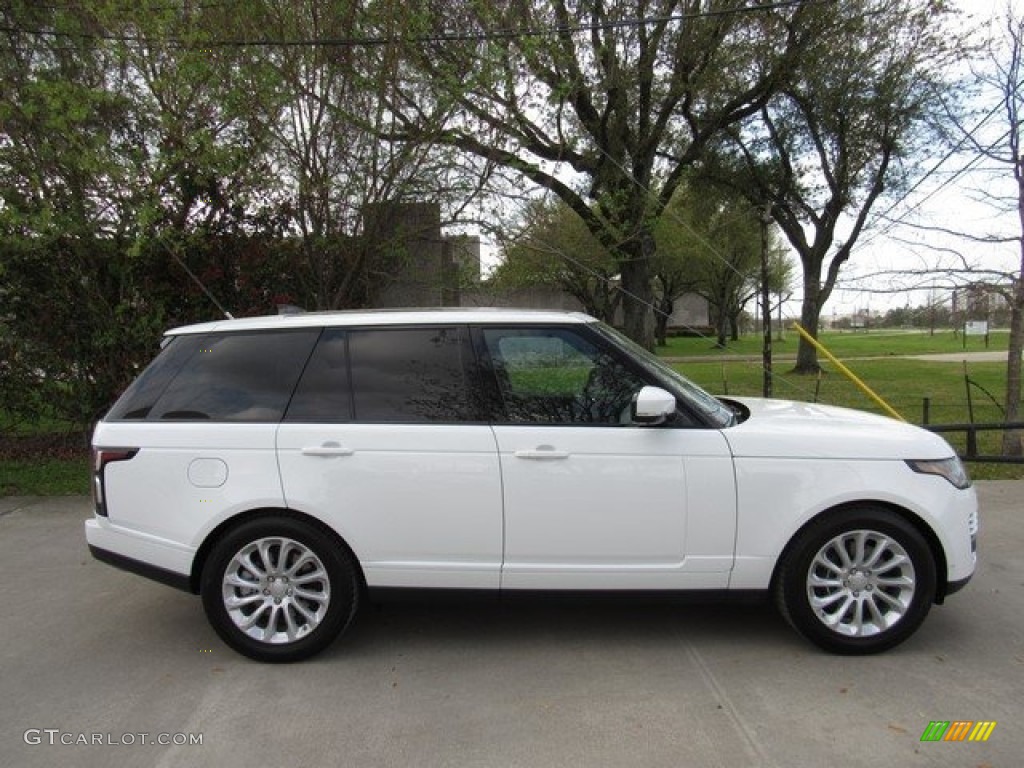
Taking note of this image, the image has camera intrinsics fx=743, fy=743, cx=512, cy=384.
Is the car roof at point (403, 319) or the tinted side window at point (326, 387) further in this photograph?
the car roof at point (403, 319)

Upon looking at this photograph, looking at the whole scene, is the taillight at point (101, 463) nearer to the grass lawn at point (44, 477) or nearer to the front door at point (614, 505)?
the front door at point (614, 505)

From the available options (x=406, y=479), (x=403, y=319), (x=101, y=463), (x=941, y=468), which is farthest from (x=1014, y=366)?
(x=101, y=463)

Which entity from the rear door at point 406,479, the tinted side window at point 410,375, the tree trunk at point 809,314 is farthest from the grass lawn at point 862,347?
the rear door at point 406,479

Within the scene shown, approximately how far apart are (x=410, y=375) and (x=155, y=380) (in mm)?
1405

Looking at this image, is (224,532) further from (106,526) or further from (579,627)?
(579,627)

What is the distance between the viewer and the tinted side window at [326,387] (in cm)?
380

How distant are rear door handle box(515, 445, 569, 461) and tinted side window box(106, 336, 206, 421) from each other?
1.87 metres

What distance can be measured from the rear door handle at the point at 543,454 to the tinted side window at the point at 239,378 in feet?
4.14

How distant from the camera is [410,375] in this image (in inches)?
152

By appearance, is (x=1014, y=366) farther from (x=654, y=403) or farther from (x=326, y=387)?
(x=326, y=387)

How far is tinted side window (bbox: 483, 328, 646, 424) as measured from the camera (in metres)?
3.76

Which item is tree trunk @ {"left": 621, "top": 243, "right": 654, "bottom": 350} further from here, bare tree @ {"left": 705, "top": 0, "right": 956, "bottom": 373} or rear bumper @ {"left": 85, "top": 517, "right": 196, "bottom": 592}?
rear bumper @ {"left": 85, "top": 517, "right": 196, "bottom": 592}

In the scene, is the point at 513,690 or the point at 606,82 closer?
the point at 513,690

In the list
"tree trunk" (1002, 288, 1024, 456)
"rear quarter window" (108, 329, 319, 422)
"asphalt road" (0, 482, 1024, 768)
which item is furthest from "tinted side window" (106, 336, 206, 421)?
"tree trunk" (1002, 288, 1024, 456)
